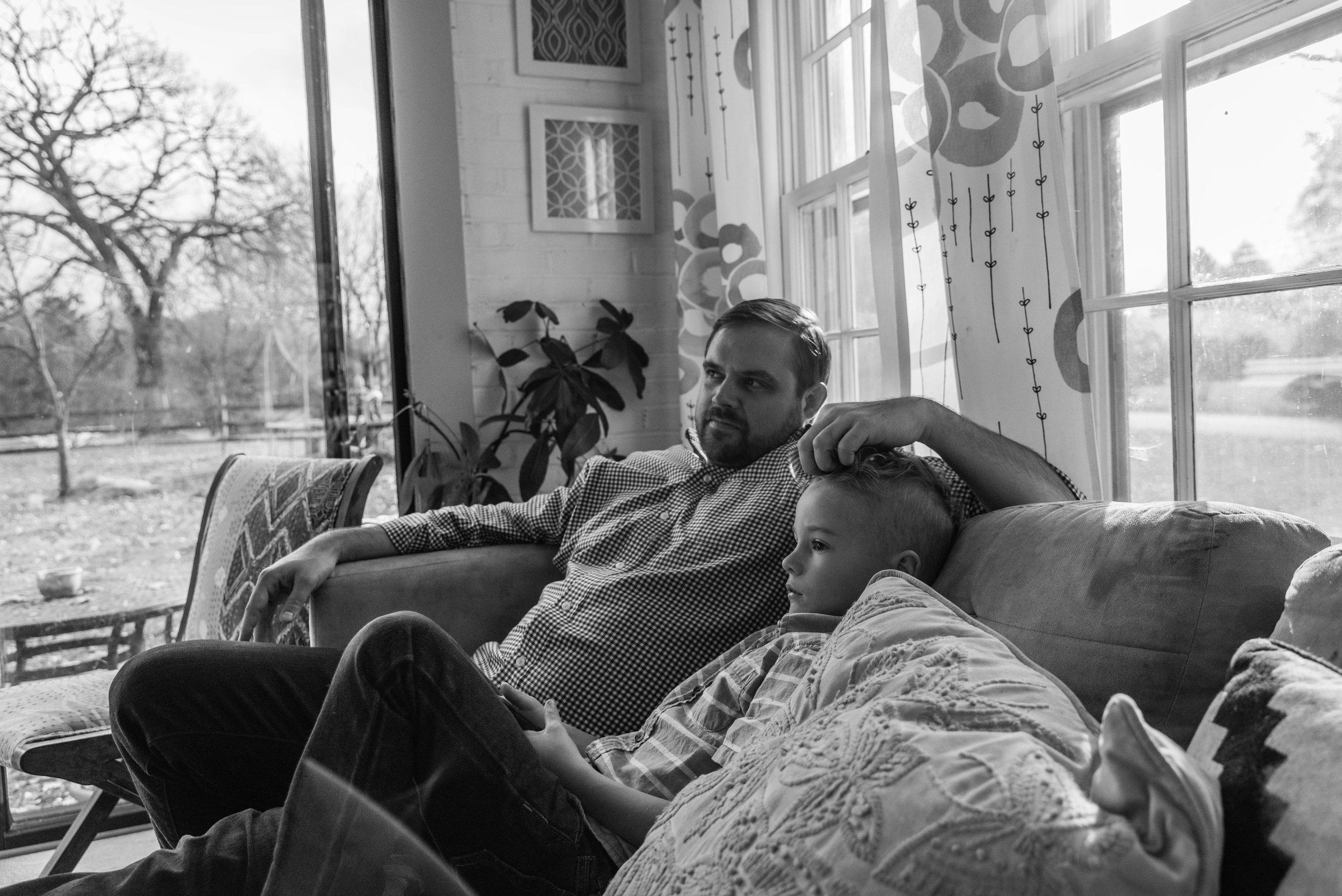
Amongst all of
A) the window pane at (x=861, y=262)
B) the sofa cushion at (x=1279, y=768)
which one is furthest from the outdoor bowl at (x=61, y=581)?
the sofa cushion at (x=1279, y=768)

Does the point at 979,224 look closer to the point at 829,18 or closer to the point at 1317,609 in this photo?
the point at 1317,609

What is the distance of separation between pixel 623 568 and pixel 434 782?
677 millimetres

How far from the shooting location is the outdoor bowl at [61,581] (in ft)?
9.16

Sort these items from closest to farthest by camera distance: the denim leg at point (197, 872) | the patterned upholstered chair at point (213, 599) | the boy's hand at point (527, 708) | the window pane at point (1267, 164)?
the denim leg at point (197, 872) < the window pane at point (1267, 164) < the boy's hand at point (527, 708) < the patterned upholstered chair at point (213, 599)

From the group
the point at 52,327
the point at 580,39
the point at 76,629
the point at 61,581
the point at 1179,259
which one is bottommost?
the point at 76,629

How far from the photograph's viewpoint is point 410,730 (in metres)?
1.12

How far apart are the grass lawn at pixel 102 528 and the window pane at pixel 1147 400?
2.45 m

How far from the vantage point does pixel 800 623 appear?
1216 millimetres

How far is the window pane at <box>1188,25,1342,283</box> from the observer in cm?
126

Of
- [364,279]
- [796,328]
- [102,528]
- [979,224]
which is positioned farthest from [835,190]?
[102,528]

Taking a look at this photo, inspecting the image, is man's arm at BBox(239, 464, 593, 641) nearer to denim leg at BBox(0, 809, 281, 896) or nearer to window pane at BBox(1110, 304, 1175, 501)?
denim leg at BBox(0, 809, 281, 896)

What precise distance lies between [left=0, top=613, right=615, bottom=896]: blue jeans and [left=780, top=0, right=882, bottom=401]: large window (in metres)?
1.42

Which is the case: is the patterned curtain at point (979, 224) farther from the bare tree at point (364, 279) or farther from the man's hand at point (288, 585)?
the bare tree at point (364, 279)

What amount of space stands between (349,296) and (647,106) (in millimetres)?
1142
